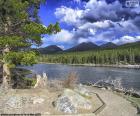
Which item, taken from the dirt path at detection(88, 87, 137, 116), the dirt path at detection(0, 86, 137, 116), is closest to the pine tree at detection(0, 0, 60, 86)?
the dirt path at detection(0, 86, 137, 116)

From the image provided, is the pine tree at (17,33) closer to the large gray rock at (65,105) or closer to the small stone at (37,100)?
the small stone at (37,100)

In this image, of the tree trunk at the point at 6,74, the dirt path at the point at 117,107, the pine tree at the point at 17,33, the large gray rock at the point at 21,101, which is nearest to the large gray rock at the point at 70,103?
the dirt path at the point at 117,107

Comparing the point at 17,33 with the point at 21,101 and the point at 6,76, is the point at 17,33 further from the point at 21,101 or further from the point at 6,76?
the point at 21,101

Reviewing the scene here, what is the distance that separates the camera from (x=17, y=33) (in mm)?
30234

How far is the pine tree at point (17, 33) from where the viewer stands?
91.7 ft

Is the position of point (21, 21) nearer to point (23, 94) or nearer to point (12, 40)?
point (12, 40)

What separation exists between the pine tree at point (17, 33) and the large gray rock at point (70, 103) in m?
6.12

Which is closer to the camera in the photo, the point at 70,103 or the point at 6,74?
the point at 70,103

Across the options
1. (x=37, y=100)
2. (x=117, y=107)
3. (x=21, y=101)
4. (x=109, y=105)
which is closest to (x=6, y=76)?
(x=21, y=101)

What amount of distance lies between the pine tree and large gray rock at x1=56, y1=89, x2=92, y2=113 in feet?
20.1

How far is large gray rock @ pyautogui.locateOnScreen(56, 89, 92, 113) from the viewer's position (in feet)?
72.7

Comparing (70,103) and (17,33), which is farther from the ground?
(17,33)

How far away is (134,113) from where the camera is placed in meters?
22.9

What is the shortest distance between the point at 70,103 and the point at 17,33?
1079 centimetres
